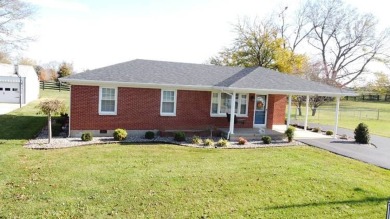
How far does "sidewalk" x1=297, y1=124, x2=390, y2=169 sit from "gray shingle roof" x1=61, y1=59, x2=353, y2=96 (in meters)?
2.81

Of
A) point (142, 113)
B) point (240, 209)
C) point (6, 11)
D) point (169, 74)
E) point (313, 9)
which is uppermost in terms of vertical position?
point (313, 9)

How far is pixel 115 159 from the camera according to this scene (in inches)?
454

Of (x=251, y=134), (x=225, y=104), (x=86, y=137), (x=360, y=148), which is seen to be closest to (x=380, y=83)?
(x=360, y=148)

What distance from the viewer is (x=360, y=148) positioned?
1566 cm

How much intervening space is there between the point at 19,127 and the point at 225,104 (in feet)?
38.8

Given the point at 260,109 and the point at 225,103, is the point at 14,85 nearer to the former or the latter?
the point at 225,103

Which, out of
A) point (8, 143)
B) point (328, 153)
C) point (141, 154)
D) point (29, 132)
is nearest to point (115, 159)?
point (141, 154)

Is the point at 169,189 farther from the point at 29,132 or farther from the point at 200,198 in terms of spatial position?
the point at 29,132

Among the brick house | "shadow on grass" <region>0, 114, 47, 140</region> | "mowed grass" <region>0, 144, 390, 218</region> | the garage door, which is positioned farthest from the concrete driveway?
"mowed grass" <region>0, 144, 390, 218</region>

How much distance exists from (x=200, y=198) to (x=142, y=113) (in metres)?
9.36

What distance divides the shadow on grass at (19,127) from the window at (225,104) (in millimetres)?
9762

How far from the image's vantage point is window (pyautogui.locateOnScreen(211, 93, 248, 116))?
60.0 ft

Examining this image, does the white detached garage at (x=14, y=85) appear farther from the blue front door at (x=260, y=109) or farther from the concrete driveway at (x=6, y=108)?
the blue front door at (x=260, y=109)

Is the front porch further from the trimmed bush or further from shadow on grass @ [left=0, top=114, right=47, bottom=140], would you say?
shadow on grass @ [left=0, top=114, right=47, bottom=140]
